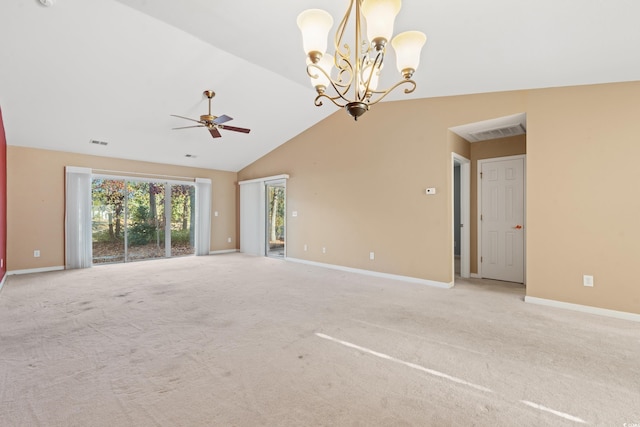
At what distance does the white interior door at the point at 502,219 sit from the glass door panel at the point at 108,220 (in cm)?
779

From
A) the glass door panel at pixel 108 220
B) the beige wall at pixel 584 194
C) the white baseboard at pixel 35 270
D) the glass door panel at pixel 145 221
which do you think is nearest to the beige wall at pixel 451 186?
the beige wall at pixel 584 194

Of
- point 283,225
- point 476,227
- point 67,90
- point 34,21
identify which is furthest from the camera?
point 283,225

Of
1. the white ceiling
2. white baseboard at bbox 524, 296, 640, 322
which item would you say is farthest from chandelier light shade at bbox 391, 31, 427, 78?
white baseboard at bbox 524, 296, 640, 322

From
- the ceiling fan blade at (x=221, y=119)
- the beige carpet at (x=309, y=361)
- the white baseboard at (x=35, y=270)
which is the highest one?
the ceiling fan blade at (x=221, y=119)

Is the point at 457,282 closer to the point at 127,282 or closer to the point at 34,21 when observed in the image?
the point at 127,282

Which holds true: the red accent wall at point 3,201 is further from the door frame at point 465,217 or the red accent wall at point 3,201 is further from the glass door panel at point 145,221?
the door frame at point 465,217

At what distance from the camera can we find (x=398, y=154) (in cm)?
502

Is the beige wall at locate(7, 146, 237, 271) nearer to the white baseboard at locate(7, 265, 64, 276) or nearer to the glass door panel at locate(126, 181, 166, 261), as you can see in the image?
the white baseboard at locate(7, 265, 64, 276)

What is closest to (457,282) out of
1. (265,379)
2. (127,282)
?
(265,379)

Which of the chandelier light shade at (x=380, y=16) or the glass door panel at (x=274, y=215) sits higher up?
the chandelier light shade at (x=380, y=16)

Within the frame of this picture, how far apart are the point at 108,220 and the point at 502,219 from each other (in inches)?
324

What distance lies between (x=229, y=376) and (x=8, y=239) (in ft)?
20.0

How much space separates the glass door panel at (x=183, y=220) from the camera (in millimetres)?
7531

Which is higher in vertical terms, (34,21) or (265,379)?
(34,21)
